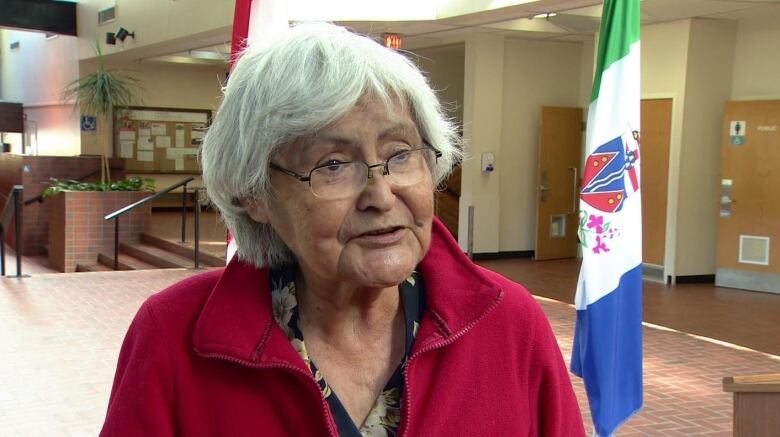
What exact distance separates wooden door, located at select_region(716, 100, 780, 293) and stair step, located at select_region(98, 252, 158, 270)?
7285 millimetres

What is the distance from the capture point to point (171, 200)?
17719 millimetres

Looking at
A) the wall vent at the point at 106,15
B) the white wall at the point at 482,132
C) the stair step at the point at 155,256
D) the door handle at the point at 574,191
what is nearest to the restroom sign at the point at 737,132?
the door handle at the point at 574,191

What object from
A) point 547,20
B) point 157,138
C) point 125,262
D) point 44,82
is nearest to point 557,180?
point 547,20

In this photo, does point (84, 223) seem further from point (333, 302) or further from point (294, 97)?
point (294, 97)

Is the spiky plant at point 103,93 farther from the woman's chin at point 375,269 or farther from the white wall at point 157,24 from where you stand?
the woman's chin at point 375,269

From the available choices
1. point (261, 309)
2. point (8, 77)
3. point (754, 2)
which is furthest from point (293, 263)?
point (8, 77)

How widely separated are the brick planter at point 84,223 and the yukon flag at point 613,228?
10.1 m

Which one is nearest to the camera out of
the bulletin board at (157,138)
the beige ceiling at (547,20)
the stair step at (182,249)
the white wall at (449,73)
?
the beige ceiling at (547,20)

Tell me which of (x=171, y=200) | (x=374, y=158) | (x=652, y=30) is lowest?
(x=171, y=200)

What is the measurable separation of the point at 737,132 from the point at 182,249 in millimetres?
7289

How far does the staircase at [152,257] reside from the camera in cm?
1128

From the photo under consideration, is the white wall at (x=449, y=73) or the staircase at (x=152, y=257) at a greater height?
the white wall at (x=449, y=73)

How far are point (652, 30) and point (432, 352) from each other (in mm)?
9416

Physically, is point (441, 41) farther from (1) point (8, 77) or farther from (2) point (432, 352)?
(1) point (8, 77)
